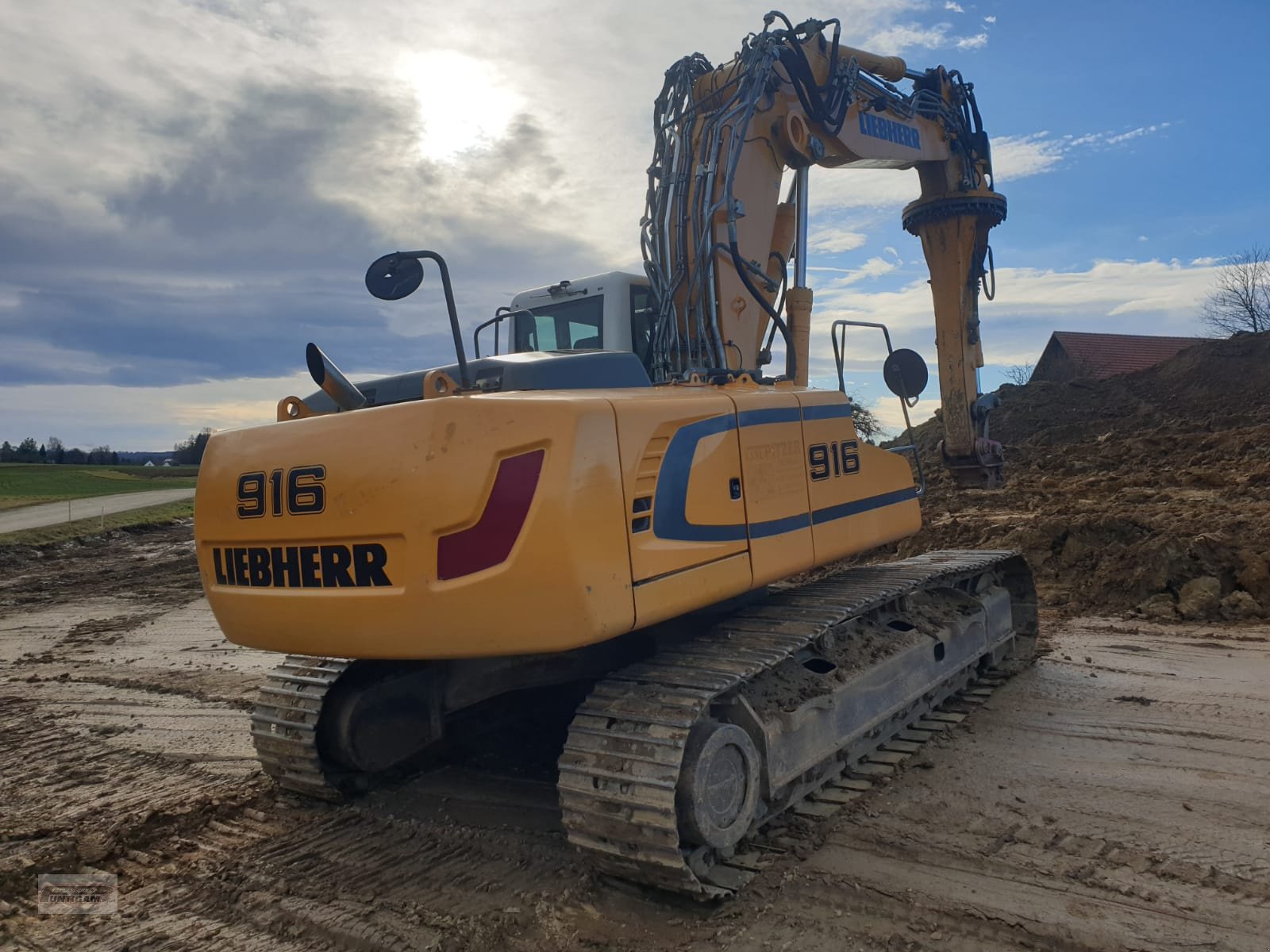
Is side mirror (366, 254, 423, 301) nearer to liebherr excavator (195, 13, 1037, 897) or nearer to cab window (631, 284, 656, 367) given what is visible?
liebherr excavator (195, 13, 1037, 897)

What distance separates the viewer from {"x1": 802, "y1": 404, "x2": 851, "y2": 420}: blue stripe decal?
13.7 ft

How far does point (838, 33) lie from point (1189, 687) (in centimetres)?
446

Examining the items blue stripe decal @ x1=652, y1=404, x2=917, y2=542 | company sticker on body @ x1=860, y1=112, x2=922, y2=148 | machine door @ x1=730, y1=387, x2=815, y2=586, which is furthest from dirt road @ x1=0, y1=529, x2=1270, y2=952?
company sticker on body @ x1=860, y1=112, x2=922, y2=148

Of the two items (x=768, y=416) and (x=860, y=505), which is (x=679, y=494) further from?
(x=860, y=505)

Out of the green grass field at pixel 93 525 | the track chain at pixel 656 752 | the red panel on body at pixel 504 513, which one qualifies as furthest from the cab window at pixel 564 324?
the green grass field at pixel 93 525

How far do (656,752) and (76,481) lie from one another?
38.5m

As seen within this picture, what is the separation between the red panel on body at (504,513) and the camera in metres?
2.86

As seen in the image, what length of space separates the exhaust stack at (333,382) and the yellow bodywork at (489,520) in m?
0.24

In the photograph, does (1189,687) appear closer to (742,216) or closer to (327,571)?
(742,216)

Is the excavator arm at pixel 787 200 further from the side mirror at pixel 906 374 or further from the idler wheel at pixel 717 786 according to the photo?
the idler wheel at pixel 717 786

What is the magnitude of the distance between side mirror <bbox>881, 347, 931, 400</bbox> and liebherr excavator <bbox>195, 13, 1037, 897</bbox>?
0.05ft

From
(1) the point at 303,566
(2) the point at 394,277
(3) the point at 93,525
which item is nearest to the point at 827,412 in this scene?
(2) the point at 394,277

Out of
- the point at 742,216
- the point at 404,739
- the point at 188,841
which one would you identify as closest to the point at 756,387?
the point at 742,216

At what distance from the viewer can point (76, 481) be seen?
35125 mm
